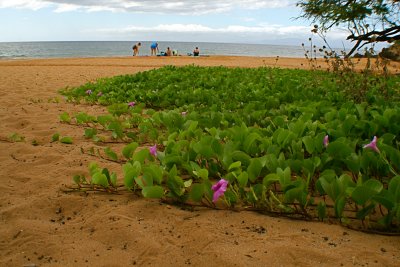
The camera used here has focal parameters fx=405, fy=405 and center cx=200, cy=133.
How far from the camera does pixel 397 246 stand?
1.98 metres

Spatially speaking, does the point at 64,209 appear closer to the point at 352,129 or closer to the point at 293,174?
the point at 293,174

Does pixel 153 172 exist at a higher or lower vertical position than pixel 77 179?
higher

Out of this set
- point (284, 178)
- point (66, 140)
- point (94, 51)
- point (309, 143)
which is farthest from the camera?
point (94, 51)

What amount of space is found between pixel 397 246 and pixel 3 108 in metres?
6.18

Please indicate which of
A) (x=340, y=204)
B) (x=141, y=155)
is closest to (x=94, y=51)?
(x=141, y=155)

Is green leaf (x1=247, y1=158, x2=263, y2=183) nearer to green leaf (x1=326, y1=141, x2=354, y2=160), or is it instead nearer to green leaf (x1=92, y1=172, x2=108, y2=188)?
green leaf (x1=326, y1=141, x2=354, y2=160)

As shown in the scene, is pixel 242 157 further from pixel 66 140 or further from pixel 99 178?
pixel 66 140

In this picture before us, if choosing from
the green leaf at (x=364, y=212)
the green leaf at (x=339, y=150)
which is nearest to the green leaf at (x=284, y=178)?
the green leaf at (x=364, y=212)

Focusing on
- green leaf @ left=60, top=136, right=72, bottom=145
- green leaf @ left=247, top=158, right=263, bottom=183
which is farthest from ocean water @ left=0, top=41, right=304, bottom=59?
green leaf @ left=247, top=158, right=263, bottom=183

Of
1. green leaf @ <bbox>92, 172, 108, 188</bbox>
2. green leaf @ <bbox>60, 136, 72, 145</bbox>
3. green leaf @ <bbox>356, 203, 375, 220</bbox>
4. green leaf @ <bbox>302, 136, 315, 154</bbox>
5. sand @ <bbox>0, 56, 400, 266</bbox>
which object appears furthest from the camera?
green leaf @ <bbox>60, 136, 72, 145</bbox>

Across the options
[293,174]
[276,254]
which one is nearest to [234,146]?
[293,174]

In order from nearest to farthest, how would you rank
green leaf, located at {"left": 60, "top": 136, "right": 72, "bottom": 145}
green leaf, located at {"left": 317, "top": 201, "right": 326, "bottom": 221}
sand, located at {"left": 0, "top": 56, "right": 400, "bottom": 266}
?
sand, located at {"left": 0, "top": 56, "right": 400, "bottom": 266} < green leaf, located at {"left": 317, "top": 201, "right": 326, "bottom": 221} < green leaf, located at {"left": 60, "top": 136, "right": 72, "bottom": 145}

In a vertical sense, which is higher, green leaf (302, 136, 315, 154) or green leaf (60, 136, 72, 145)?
green leaf (302, 136, 315, 154)

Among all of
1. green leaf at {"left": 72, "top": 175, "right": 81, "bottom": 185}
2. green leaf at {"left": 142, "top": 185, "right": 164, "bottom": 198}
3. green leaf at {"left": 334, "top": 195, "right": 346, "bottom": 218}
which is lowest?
green leaf at {"left": 72, "top": 175, "right": 81, "bottom": 185}
